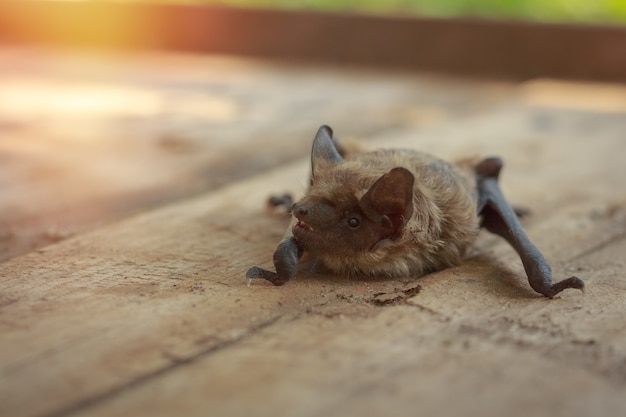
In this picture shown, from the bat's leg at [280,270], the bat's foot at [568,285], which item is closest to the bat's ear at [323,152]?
the bat's leg at [280,270]

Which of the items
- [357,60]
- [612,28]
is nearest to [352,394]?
[612,28]

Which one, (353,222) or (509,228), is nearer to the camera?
(353,222)

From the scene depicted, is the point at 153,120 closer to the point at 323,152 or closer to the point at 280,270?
the point at 323,152

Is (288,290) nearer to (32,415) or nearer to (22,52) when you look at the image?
(32,415)

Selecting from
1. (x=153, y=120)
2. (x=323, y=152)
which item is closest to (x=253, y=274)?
(x=323, y=152)

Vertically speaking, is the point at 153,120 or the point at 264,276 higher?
the point at 153,120

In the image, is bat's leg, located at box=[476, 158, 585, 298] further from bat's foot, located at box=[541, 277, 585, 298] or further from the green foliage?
the green foliage

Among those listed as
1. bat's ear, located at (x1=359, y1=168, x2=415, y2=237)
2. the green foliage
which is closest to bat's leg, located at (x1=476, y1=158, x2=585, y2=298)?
bat's ear, located at (x1=359, y1=168, x2=415, y2=237)

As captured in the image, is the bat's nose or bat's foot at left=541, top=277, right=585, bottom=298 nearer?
bat's foot at left=541, top=277, right=585, bottom=298
